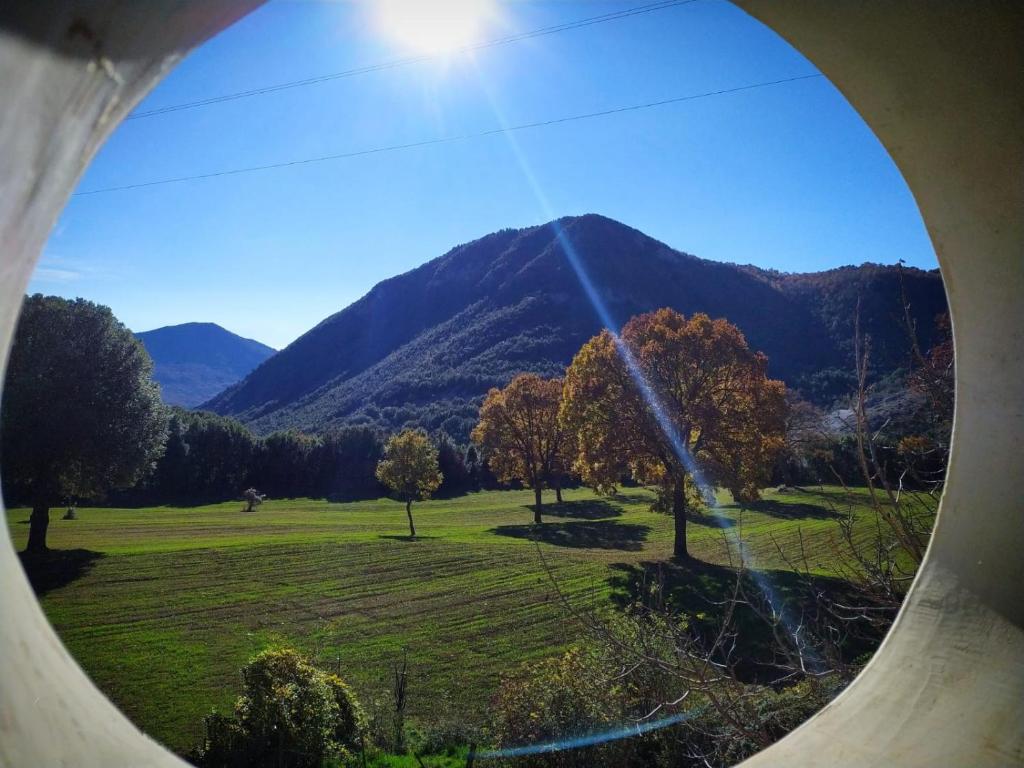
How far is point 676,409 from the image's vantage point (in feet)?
76.6

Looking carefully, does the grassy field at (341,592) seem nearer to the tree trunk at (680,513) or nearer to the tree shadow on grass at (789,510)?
the tree shadow on grass at (789,510)

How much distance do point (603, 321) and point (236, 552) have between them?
442ft

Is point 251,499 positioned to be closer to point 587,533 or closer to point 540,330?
point 587,533

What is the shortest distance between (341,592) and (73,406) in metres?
12.2

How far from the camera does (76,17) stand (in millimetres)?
1150

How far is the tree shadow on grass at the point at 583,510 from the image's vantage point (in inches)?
1655

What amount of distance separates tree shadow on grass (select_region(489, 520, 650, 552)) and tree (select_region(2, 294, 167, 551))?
17.1 metres

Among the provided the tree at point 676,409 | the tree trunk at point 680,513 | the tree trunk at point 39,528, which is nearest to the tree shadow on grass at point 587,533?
the tree trunk at point 680,513

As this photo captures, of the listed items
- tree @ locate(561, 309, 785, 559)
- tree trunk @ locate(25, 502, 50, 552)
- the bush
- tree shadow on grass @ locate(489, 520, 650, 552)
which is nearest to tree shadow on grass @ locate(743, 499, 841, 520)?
tree shadow on grass @ locate(489, 520, 650, 552)

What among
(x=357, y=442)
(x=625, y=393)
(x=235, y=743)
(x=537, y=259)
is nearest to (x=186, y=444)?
(x=357, y=442)

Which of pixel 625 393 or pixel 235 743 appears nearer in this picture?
pixel 235 743

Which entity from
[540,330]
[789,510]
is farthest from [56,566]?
[540,330]

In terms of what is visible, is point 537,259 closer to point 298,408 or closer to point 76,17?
point 298,408

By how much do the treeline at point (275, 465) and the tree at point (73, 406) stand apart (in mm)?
27031
